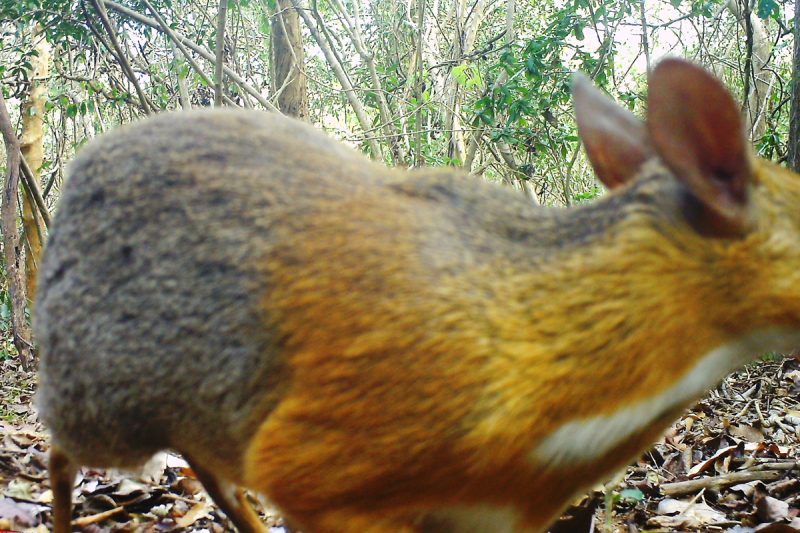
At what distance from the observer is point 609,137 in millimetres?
2268

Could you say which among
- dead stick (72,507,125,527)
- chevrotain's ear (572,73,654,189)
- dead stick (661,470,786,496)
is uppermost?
chevrotain's ear (572,73,654,189)

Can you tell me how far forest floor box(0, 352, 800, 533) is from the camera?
339cm

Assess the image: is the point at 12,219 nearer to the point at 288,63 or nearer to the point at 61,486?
the point at 288,63

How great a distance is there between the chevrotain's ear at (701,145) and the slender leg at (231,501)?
2.08 meters

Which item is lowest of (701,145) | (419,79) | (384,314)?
(384,314)

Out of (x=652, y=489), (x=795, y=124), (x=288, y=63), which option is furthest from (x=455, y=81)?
(x=652, y=489)

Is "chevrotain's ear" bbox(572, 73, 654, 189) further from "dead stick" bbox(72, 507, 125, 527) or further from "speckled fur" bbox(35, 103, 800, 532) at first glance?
"dead stick" bbox(72, 507, 125, 527)

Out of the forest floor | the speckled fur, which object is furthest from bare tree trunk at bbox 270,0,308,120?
the speckled fur

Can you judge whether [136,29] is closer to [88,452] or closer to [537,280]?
[88,452]

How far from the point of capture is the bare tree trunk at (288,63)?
8414mm

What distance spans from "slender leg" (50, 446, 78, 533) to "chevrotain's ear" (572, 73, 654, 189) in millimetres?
2113

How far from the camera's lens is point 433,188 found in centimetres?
227

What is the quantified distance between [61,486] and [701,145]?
256 centimetres

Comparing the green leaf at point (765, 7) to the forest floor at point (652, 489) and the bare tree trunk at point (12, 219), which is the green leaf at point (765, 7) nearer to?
the forest floor at point (652, 489)
